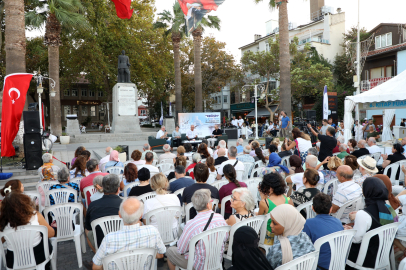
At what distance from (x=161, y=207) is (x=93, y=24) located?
2439cm

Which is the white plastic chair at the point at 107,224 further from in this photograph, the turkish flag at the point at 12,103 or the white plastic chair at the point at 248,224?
the turkish flag at the point at 12,103

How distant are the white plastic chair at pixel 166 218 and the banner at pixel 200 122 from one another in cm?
1367

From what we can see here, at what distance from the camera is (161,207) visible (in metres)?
3.46

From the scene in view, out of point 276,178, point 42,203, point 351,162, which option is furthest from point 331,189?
point 42,203

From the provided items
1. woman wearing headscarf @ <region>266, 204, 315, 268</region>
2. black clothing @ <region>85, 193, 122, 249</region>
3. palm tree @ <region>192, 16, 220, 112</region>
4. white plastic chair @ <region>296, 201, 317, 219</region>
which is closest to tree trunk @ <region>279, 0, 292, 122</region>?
palm tree @ <region>192, 16, 220, 112</region>

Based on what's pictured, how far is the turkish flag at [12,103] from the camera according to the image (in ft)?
24.6

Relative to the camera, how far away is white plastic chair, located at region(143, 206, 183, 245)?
3475 millimetres

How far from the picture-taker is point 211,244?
271 centimetres

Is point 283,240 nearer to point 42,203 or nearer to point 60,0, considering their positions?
point 42,203

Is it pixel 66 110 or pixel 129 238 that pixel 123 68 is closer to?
pixel 129 238

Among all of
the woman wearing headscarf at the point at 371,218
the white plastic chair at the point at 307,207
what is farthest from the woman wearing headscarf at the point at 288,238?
the white plastic chair at the point at 307,207

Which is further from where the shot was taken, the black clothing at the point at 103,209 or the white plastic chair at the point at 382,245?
the black clothing at the point at 103,209

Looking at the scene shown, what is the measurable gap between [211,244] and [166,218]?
39.6 inches

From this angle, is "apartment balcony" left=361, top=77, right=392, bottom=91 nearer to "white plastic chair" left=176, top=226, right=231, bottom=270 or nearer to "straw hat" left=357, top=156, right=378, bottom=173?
"straw hat" left=357, top=156, right=378, bottom=173
